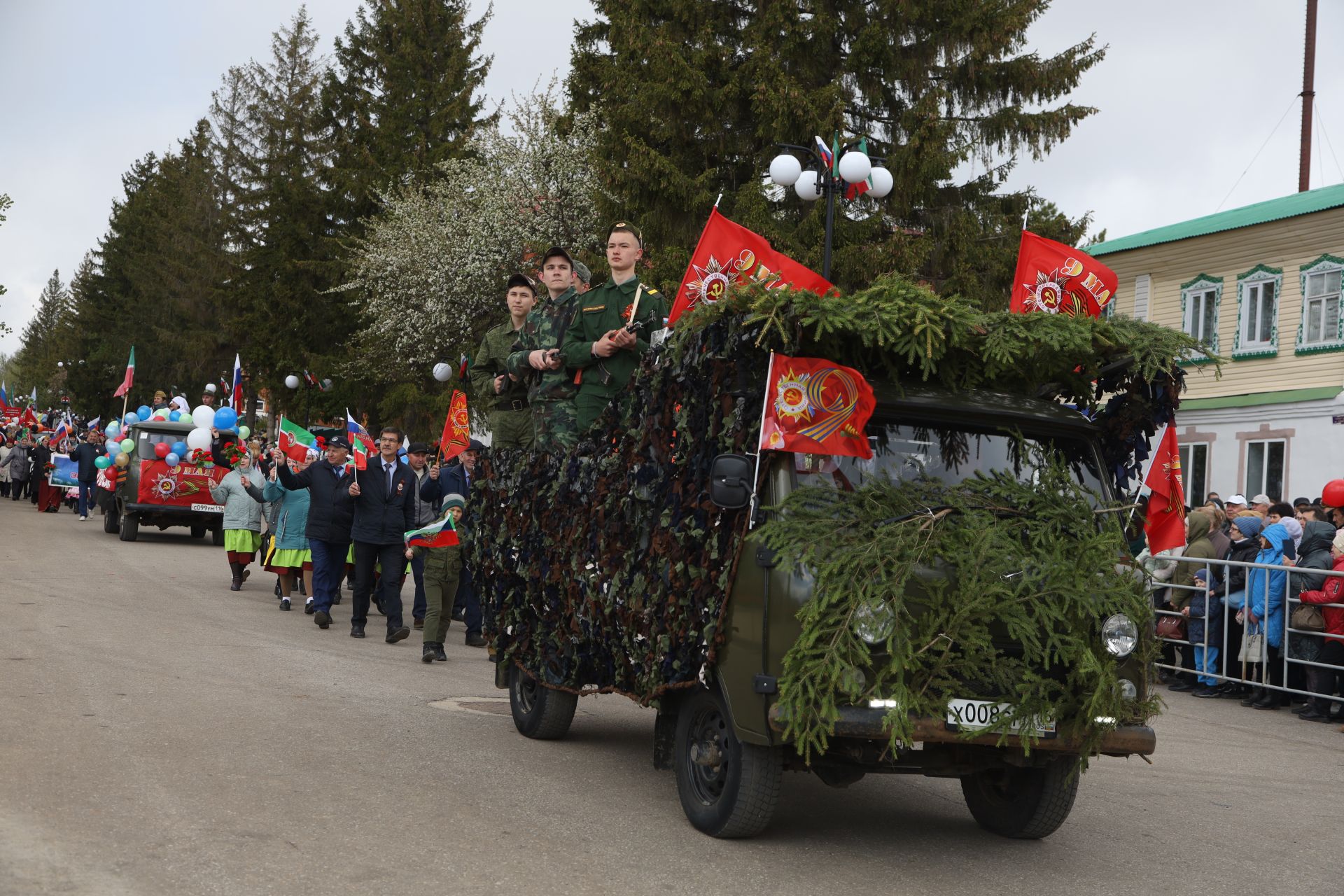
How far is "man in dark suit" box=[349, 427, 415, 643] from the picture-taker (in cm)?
1382

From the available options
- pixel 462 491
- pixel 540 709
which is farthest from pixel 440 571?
pixel 540 709

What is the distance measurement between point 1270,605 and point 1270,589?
0.51ft

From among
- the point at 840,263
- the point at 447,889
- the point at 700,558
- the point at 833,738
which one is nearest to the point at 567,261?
the point at 700,558

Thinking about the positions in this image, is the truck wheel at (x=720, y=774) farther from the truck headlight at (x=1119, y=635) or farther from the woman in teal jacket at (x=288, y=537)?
the woman in teal jacket at (x=288, y=537)

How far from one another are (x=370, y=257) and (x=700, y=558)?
3732cm

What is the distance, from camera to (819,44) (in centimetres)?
2672

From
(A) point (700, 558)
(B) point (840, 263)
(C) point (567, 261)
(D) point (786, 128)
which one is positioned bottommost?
(A) point (700, 558)

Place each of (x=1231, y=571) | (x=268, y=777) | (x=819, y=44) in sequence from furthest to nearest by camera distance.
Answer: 1. (x=819, y=44)
2. (x=1231, y=571)
3. (x=268, y=777)

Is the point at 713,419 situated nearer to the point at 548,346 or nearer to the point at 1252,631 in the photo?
the point at 548,346

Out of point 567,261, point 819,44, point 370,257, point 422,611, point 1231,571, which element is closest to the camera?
point 567,261

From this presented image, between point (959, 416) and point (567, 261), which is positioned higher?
point (567, 261)

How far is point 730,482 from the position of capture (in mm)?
5820

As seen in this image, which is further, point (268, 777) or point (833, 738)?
point (268, 777)

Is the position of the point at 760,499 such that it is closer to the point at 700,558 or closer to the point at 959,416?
the point at 700,558
